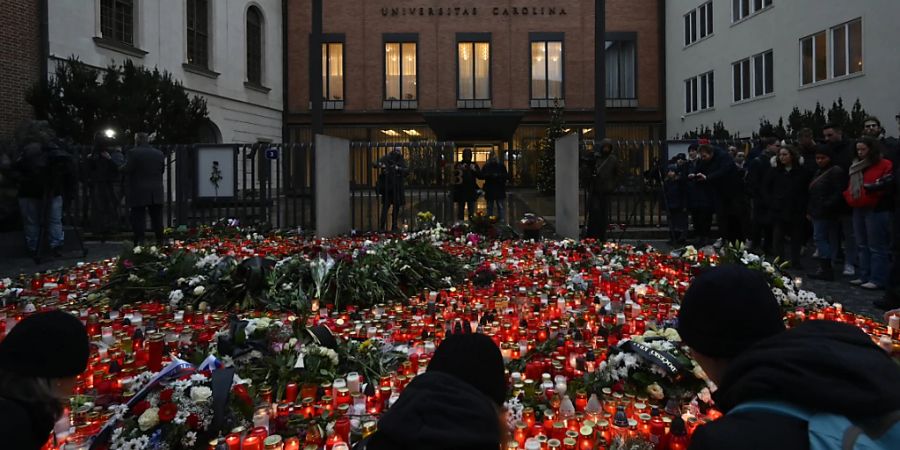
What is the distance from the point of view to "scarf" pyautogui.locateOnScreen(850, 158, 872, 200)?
7.37 meters

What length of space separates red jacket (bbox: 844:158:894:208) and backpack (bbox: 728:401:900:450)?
24.4ft

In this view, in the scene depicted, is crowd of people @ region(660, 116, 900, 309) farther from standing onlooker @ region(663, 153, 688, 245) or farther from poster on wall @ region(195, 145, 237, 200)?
poster on wall @ region(195, 145, 237, 200)

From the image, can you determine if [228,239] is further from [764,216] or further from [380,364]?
[764,216]

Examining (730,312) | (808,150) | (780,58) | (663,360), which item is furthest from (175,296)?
(780,58)

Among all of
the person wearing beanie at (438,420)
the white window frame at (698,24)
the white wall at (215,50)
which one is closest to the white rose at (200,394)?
the person wearing beanie at (438,420)

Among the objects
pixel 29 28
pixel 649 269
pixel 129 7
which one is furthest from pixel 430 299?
pixel 129 7

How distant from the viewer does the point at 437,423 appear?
1.30 m

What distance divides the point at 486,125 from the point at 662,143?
11.1m

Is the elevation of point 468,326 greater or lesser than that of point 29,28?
lesser

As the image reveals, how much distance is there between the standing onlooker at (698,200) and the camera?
11.2 metres

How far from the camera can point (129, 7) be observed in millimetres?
21172

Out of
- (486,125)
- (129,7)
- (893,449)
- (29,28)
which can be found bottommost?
(893,449)

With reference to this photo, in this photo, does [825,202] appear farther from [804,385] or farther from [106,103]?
[106,103]

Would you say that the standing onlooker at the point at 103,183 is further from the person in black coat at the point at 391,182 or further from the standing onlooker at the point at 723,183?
the standing onlooker at the point at 723,183
